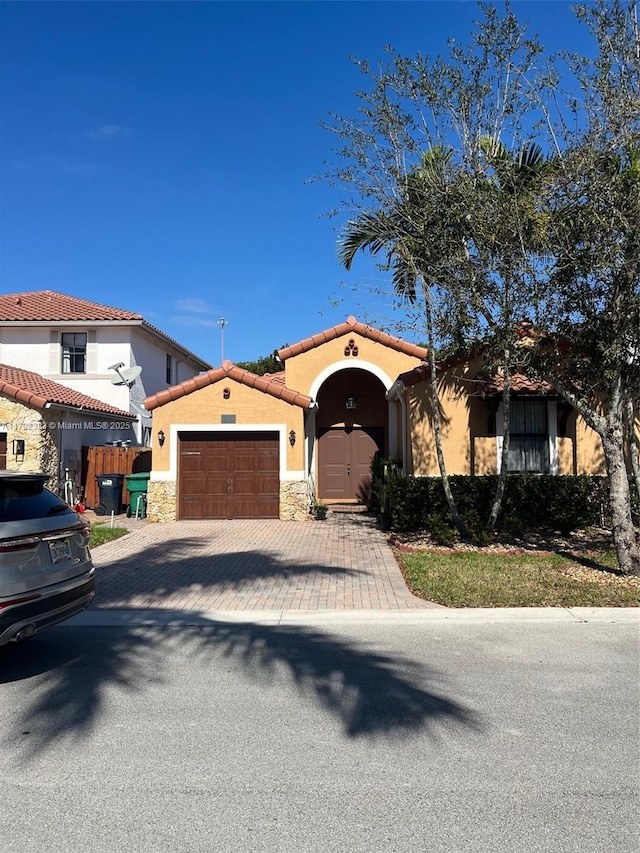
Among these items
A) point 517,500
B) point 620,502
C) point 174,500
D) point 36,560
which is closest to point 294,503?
point 174,500

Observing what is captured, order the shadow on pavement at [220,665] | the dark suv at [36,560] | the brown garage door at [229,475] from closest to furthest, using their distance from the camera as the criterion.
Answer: the shadow on pavement at [220,665]
the dark suv at [36,560]
the brown garage door at [229,475]

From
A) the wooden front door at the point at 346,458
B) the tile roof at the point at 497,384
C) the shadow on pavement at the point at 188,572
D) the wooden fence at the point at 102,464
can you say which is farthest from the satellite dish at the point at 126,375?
the tile roof at the point at 497,384

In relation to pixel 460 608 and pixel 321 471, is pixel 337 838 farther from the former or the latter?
pixel 321 471

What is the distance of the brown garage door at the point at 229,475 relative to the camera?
1544 centimetres

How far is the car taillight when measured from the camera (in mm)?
4879

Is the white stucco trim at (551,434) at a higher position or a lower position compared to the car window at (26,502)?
higher

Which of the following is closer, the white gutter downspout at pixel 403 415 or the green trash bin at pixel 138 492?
the white gutter downspout at pixel 403 415

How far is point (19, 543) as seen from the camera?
499 centimetres

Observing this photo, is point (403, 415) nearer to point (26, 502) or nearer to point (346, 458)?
point (346, 458)

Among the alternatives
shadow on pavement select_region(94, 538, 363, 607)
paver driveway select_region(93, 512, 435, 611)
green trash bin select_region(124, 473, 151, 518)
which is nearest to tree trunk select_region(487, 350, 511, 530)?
paver driveway select_region(93, 512, 435, 611)

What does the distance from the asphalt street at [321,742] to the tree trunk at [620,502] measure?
246 cm

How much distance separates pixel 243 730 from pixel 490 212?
7733 millimetres

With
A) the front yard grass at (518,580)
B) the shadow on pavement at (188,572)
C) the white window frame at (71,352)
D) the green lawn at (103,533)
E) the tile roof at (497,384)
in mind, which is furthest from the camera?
the white window frame at (71,352)

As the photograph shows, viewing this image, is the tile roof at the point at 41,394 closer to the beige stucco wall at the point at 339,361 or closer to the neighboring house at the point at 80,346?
the neighboring house at the point at 80,346
